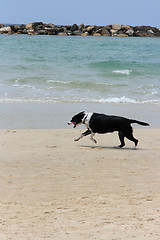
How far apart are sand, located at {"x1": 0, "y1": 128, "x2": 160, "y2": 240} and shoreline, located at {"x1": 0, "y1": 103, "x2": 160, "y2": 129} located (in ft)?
6.00

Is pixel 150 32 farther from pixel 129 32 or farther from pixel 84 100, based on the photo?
pixel 84 100

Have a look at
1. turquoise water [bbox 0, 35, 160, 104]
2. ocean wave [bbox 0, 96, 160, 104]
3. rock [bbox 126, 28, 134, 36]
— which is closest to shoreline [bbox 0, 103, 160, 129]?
ocean wave [bbox 0, 96, 160, 104]

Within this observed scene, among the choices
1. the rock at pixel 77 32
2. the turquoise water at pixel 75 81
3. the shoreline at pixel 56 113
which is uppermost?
the shoreline at pixel 56 113

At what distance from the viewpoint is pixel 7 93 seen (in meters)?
17.1

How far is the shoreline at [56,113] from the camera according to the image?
38.7ft

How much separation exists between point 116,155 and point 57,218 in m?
3.64

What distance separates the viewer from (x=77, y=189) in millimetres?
6156

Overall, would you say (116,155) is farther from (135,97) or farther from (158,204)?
(135,97)

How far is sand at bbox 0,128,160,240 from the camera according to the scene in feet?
14.9

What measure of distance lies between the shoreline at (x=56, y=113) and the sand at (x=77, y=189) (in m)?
1.83

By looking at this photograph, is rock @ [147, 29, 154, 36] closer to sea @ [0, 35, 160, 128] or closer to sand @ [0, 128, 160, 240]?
sea @ [0, 35, 160, 128]

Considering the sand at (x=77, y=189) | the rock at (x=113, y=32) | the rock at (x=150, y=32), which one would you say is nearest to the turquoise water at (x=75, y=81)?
the sand at (x=77, y=189)

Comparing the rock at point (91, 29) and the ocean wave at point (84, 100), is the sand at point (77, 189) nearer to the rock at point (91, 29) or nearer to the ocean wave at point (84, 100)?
the ocean wave at point (84, 100)

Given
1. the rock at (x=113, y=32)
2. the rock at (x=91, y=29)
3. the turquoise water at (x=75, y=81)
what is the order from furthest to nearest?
the rock at (x=91, y=29) → the rock at (x=113, y=32) → the turquoise water at (x=75, y=81)
